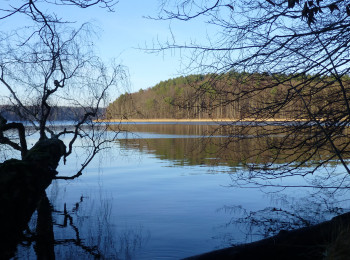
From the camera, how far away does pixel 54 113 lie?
33.3 ft

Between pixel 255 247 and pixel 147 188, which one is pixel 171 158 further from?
pixel 255 247

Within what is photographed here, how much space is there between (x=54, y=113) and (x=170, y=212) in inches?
171

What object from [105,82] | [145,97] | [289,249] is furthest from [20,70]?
[145,97]

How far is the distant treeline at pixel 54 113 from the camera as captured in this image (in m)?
9.46

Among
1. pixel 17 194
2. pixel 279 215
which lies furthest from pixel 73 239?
pixel 279 215

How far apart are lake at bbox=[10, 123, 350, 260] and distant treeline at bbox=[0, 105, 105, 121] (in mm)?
1679

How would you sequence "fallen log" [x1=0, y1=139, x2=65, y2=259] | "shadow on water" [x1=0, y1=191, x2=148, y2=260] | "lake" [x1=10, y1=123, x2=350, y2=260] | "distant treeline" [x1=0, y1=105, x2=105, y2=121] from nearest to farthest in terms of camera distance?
"fallen log" [x1=0, y1=139, x2=65, y2=259] → "shadow on water" [x1=0, y1=191, x2=148, y2=260] → "lake" [x1=10, y1=123, x2=350, y2=260] → "distant treeline" [x1=0, y1=105, x2=105, y2=121]

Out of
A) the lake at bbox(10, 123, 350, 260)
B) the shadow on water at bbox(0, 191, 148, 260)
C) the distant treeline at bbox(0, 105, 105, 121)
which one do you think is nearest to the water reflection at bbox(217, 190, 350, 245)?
the lake at bbox(10, 123, 350, 260)

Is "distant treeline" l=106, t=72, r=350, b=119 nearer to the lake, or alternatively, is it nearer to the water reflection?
the lake

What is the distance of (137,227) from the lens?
8.73m

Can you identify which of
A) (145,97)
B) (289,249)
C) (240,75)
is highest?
(145,97)

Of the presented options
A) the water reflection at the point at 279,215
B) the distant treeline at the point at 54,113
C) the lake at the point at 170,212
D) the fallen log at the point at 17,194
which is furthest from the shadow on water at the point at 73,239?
the distant treeline at the point at 54,113

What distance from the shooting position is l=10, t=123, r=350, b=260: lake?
293 inches

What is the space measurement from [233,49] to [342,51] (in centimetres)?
154
